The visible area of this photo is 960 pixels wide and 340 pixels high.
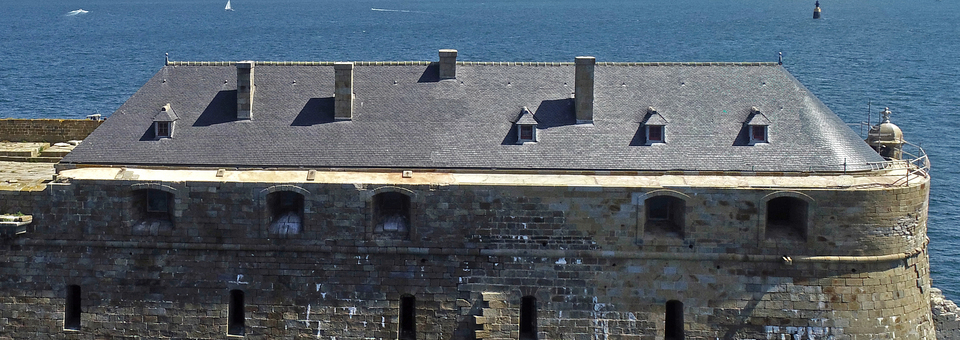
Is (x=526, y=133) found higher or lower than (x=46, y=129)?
lower

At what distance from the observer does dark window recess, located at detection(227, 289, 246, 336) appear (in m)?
45.1

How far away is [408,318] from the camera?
45094 millimetres

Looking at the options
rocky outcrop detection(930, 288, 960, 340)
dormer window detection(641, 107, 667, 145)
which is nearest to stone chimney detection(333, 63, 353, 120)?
dormer window detection(641, 107, 667, 145)

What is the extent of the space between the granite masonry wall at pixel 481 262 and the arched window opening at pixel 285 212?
24cm

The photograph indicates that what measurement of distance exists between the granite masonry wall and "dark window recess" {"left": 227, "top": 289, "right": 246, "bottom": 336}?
0.35 meters

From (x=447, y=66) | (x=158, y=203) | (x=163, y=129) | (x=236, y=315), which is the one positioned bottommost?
(x=236, y=315)

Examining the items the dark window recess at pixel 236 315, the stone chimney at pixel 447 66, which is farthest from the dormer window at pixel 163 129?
the stone chimney at pixel 447 66

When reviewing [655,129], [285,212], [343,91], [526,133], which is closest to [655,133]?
[655,129]

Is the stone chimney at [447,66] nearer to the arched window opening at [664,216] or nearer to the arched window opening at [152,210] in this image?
the arched window opening at [664,216]

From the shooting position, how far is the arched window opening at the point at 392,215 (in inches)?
1748

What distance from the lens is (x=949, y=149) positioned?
8669 centimetres

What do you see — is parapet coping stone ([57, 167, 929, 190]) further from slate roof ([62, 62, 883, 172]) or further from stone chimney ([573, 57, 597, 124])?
stone chimney ([573, 57, 597, 124])

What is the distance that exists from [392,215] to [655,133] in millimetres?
11187

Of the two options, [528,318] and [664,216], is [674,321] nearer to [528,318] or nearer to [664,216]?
[664,216]
